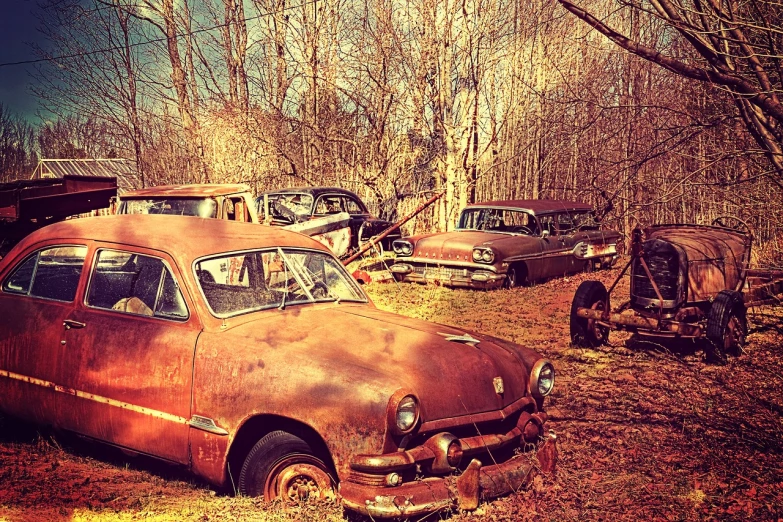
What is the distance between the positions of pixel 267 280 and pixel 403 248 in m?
8.70

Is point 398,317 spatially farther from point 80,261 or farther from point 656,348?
point 656,348

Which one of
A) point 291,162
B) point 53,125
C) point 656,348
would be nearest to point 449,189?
point 291,162

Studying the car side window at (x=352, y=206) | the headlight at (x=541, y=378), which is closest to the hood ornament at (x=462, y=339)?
the headlight at (x=541, y=378)

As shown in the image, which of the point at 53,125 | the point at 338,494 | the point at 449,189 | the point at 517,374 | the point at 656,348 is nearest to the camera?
the point at 338,494

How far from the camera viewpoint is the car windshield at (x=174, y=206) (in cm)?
1014

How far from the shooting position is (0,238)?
12891 millimetres

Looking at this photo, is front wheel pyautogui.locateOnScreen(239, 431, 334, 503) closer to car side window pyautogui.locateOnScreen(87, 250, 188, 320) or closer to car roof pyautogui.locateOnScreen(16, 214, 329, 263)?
car side window pyautogui.locateOnScreen(87, 250, 188, 320)

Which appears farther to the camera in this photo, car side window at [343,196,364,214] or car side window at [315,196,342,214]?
car side window at [343,196,364,214]

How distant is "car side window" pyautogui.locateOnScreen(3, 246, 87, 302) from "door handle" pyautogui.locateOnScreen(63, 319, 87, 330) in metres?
0.18

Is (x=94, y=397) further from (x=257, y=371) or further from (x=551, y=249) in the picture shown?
(x=551, y=249)

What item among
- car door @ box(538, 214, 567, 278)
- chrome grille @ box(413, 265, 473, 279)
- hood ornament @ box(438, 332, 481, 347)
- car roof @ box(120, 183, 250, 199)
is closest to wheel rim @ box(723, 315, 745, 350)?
hood ornament @ box(438, 332, 481, 347)

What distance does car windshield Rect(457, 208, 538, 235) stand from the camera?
13531 mm

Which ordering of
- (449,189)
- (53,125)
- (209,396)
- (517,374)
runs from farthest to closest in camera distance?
(53,125)
(449,189)
(517,374)
(209,396)

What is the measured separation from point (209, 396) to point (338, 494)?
94cm
